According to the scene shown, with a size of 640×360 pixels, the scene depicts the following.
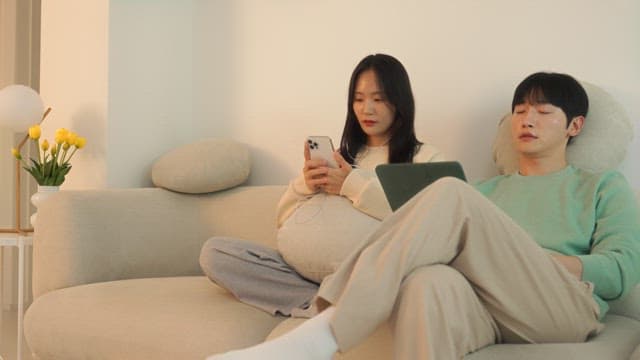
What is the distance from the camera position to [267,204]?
10.0ft

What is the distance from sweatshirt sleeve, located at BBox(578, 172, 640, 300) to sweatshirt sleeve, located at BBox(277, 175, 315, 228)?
0.84 metres

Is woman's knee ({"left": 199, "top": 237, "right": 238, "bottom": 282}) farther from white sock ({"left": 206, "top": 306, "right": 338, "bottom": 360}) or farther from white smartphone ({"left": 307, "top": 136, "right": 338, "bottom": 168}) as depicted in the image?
white sock ({"left": 206, "top": 306, "right": 338, "bottom": 360})

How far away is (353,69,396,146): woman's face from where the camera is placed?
9.27ft

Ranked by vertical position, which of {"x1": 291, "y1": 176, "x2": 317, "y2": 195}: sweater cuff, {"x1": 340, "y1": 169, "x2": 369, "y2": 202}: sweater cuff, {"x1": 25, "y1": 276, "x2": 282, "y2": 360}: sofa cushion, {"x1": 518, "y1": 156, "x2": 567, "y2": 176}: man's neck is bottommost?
{"x1": 25, "y1": 276, "x2": 282, "y2": 360}: sofa cushion

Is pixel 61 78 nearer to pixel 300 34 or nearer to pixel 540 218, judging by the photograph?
pixel 300 34

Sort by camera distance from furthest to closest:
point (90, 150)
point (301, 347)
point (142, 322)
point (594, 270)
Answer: point (90, 150), point (142, 322), point (594, 270), point (301, 347)

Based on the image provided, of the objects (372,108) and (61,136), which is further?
(61,136)

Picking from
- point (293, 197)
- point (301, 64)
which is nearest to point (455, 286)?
point (293, 197)

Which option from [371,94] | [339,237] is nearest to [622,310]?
[339,237]

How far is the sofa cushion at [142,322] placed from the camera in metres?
2.20

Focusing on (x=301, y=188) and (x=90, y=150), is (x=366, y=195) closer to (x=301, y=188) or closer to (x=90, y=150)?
(x=301, y=188)

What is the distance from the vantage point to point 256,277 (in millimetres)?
2486

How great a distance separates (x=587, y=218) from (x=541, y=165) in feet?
0.86

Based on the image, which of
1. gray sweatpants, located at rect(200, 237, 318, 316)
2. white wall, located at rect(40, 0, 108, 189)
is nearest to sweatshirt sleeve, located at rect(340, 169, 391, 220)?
gray sweatpants, located at rect(200, 237, 318, 316)
